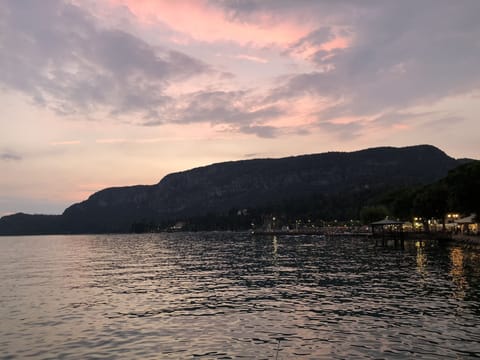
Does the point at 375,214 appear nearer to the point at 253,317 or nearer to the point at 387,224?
the point at 387,224

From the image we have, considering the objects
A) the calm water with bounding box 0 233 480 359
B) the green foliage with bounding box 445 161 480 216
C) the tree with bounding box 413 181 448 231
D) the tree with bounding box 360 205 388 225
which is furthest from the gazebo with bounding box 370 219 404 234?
the calm water with bounding box 0 233 480 359

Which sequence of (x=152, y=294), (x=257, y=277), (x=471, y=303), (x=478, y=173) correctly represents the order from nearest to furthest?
(x=471, y=303) → (x=152, y=294) → (x=257, y=277) → (x=478, y=173)

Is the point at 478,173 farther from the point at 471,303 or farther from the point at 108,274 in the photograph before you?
the point at 108,274

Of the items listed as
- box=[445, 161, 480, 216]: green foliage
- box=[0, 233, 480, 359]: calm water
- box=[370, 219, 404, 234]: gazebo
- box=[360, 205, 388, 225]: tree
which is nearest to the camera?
box=[0, 233, 480, 359]: calm water

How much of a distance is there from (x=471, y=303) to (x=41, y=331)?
28.0 meters

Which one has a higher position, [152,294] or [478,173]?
[478,173]

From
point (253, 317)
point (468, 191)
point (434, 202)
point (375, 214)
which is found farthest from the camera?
point (375, 214)

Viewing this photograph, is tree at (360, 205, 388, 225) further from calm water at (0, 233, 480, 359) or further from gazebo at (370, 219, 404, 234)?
calm water at (0, 233, 480, 359)

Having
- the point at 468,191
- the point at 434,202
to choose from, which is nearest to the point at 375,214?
the point at 434,202

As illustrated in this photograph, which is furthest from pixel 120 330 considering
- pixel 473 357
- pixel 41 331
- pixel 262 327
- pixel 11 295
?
pixel 11 295

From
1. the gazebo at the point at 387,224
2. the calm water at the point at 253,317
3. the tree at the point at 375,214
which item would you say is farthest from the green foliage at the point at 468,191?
the tree at the point at 375,214

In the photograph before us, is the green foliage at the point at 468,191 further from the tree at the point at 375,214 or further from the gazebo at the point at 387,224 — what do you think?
the tree at the point at 375,214

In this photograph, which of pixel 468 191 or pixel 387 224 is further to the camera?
pixel 387 224

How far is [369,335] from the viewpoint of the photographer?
22109 mm
